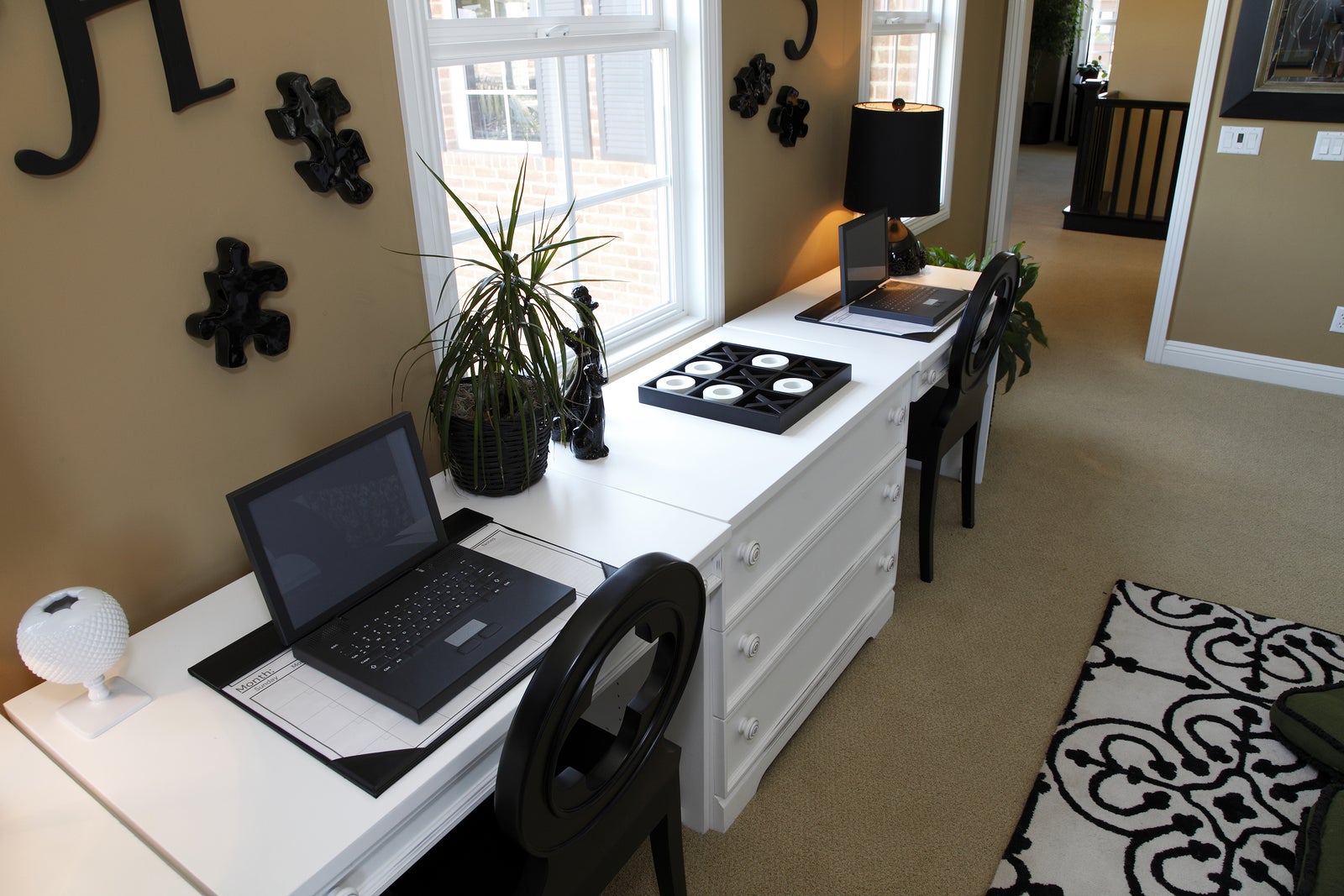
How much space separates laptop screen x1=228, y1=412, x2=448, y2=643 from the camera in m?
1.26

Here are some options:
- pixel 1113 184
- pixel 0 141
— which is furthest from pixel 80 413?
pixel 1113 184

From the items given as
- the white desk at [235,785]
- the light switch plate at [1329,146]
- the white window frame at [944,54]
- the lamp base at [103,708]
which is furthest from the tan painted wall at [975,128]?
the lamp base at [103,708]

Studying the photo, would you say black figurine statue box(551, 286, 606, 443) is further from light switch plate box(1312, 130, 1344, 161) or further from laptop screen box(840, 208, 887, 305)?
light switch plate box(1312, 130, 1344, 161)

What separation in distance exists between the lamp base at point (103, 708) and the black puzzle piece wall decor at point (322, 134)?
0.78 metres

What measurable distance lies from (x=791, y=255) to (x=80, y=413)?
208 centimetres

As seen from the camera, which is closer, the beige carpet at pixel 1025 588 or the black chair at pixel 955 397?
the beige carpet at pixel 1025 588

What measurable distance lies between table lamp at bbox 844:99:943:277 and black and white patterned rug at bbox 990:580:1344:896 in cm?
128

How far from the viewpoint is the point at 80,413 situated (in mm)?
1286

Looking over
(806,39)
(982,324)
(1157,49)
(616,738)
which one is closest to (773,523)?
(616,738)

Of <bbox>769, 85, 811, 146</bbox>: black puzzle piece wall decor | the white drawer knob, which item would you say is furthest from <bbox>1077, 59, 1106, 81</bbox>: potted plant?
the white drawer knob

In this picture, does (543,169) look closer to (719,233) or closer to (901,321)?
(719,233)

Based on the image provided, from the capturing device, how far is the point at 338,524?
1.35m

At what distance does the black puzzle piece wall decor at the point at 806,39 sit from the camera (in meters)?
2.63

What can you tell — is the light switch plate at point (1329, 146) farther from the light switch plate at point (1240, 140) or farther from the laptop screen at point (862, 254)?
the laptop screen at point (862, 254)
